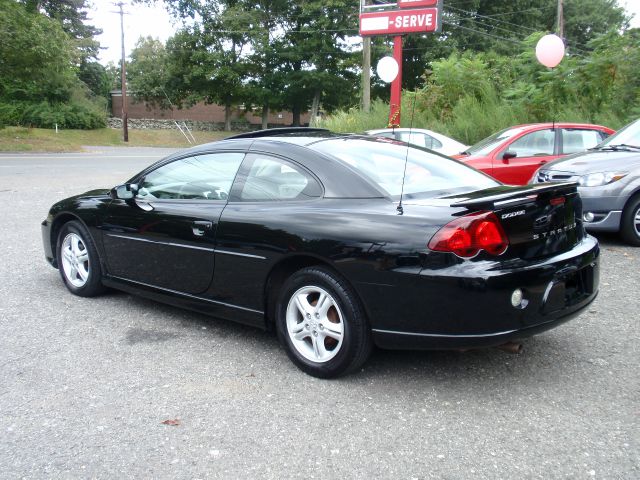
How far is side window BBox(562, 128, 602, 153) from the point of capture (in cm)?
966

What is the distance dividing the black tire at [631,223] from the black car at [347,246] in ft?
11.4

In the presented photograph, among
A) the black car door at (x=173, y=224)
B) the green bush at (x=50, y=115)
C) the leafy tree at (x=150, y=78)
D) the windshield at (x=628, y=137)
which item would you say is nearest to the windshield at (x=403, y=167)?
the black car door at (x=173, y=224)

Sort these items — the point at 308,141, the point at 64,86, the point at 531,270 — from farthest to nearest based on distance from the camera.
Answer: the point at 64,86, the point at 308,141, the point at 531,270

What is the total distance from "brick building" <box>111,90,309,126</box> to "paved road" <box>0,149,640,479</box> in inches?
2223

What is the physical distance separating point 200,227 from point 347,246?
4.08 ft

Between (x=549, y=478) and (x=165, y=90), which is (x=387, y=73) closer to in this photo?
(x=549, y=478)

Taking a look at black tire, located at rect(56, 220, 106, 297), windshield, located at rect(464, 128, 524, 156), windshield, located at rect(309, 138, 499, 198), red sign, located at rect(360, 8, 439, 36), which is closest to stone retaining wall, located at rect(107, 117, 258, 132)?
red sign, located at rect(360, 8, 439, 36)

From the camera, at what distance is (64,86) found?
46281mm

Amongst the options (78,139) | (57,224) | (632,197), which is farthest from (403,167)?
(78,139)

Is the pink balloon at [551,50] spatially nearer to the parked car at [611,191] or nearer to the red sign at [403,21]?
the red sign at [403,21]

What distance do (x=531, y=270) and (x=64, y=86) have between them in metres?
49.0

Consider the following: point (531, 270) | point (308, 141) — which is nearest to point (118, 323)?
point (308, 141)

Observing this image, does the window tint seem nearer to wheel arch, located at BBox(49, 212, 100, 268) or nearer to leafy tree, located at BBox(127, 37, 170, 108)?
wheel arch, located at BBox(49, 212, 100, 268)

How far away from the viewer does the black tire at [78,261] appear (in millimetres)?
5160
